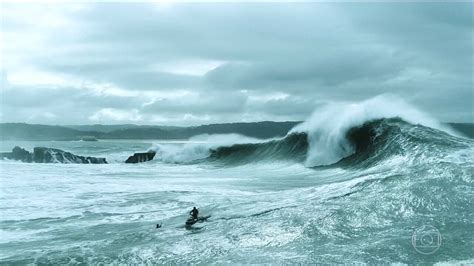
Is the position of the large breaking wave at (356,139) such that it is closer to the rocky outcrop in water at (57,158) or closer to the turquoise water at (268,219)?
the turquoise water at (268,219)

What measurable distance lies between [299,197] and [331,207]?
7.23 ft

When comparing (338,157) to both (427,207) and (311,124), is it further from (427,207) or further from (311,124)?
(427,207)

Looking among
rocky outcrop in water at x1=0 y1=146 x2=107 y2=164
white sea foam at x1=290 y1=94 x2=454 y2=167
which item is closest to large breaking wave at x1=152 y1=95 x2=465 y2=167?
white sea foam at x1=290 y1=94 x2=454 y2=167

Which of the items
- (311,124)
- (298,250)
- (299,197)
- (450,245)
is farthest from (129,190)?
(311,124)

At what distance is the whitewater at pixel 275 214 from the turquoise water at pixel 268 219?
2 cm

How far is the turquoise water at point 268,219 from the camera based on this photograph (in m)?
7.49

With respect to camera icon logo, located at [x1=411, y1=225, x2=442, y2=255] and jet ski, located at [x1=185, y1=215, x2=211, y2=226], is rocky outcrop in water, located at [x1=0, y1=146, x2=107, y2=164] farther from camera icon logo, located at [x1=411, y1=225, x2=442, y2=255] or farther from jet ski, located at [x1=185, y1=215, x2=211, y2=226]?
camera icon logo, located at [x1=411, y1=225, x2=442, y2=255]

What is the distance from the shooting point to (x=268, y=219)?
9.78m

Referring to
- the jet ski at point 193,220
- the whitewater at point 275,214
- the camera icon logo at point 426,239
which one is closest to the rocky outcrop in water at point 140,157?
the whitewater at point 275,214

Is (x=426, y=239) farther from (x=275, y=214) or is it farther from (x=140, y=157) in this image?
(x=140, y=157)

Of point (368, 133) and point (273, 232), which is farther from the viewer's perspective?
point (368, 133)

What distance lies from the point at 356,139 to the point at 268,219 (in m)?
13.0

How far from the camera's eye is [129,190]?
15898 millimetres

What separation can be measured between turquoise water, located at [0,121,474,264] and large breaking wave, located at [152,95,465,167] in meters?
0.49
